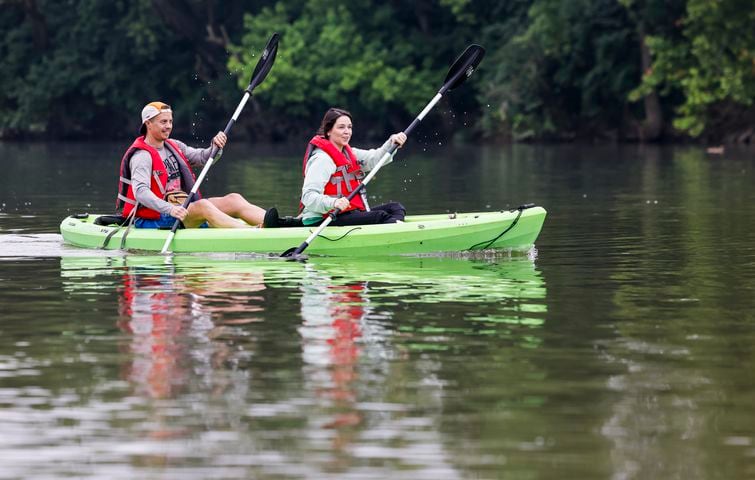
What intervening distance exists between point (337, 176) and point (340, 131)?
18.4 inches

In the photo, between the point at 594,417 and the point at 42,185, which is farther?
the point at 42,185

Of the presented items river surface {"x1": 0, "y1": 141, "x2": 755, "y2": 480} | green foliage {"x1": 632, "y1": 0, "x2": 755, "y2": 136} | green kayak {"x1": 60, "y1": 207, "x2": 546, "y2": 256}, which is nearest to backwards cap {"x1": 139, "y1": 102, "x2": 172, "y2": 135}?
green kayak {"x1": 60, "y1": 207, "x2": 546, "y2": 256}

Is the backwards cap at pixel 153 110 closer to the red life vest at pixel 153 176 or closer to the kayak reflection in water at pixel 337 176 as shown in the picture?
the red life vest at pixel 153 176

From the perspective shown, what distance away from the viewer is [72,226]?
15.9 meters

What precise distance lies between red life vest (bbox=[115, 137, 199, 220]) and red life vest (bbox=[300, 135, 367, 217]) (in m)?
1.18

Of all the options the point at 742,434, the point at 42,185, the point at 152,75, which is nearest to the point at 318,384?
the point at 742,434

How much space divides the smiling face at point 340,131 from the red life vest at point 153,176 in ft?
4.63

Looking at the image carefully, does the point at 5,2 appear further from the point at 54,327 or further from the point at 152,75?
the point at 54,327

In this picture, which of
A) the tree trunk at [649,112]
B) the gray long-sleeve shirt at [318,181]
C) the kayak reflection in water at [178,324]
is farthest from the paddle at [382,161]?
the tree trunk at [649,112]

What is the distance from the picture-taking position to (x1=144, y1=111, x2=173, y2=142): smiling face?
14.7 meters

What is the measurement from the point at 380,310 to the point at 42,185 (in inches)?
692

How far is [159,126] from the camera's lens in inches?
580

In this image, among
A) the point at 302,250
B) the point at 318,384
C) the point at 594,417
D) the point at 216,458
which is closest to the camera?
the point at 216,458

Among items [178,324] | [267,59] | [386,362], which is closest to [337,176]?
[267,59]
